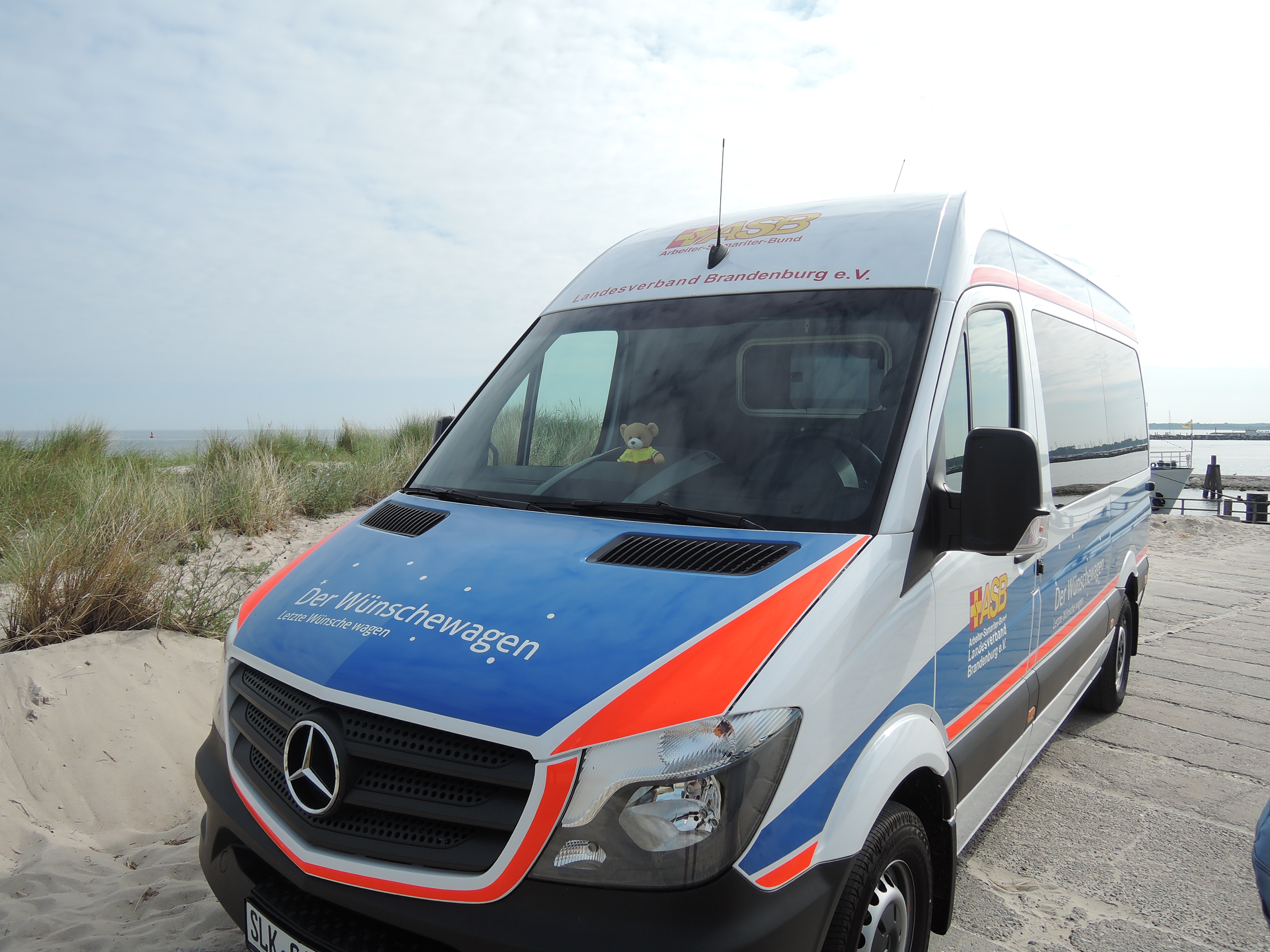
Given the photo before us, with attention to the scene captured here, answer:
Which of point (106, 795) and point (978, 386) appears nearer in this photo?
point (978, 386)

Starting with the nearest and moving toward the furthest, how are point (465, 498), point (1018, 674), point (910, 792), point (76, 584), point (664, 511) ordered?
point (910, 792), point (664, 511), point (465, 498), point (1018, 674), point (76, 584)

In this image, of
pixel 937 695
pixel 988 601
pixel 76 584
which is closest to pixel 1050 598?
pixel 988 601

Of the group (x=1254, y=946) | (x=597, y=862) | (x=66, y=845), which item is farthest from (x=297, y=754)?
(x=1254, y=946)

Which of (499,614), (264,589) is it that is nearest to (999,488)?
(499,614)

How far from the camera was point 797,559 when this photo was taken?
203 cm

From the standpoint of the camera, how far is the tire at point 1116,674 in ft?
16.2

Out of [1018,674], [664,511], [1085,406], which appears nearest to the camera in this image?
[664,511]

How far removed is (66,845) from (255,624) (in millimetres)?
2199

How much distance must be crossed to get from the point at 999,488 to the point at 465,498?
1.71 meters

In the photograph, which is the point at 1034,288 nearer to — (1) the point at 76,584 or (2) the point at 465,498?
(2) the point at 465,498

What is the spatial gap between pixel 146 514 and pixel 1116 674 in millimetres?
7554

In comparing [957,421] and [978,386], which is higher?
[978,386]

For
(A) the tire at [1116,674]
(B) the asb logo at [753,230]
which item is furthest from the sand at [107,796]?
(A) the tire at [1116,674]

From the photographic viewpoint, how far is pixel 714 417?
8.78 ft
